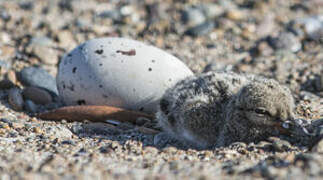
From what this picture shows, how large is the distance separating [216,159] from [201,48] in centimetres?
508

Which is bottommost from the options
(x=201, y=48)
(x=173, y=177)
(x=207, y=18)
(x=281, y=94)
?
(x=173, y=177)

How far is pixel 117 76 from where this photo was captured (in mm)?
5613

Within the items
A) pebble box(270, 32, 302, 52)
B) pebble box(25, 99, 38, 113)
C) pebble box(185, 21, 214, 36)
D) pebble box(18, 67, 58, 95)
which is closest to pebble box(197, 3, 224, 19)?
pebble box(185, 21, 214, 36)

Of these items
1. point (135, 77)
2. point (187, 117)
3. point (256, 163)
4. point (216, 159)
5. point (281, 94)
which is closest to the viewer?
point (256, 163)

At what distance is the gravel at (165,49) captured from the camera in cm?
354

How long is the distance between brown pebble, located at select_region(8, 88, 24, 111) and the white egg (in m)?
0.64

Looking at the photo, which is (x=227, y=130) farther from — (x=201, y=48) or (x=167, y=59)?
(x=201, y=48)

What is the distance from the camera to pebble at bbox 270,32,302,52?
8.48m

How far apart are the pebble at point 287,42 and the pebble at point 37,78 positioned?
13.3 ft

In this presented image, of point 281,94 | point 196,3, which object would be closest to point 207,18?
point 196,3

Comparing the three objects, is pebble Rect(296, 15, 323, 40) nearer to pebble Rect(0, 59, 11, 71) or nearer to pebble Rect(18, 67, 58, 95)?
pebble Rect(18, 67, 58, 95)

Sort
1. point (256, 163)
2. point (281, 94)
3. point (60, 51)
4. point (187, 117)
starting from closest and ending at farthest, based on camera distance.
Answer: point (256, 163)
point (281, 94)
point (187, 117)
point (60, 51)

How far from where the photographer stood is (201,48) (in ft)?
28.9

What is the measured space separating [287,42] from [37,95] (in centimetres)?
461
